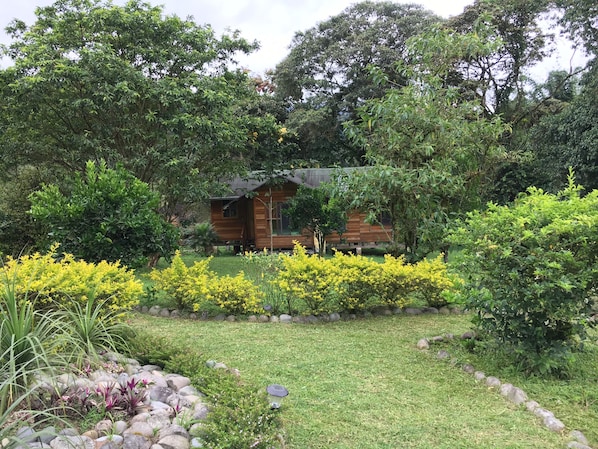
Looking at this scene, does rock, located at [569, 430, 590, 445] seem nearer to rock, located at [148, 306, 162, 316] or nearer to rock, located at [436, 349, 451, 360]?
rock, located at [436, 349, 451, 360]

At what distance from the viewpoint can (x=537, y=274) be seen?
11.7 ft

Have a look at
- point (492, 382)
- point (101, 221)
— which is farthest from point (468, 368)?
point (101, 221)

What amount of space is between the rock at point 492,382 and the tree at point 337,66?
57.2ft

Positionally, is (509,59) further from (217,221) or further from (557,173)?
(217,221)

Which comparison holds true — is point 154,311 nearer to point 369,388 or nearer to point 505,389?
point 369,388

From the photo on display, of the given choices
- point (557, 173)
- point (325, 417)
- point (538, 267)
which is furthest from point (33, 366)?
point (557, 173)

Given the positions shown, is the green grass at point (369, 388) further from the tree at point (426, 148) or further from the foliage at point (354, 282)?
the tree at point (426, 148)

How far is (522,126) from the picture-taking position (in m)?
20.3

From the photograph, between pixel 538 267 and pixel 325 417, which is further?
pixel 538 267

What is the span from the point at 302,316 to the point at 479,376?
2615 mm

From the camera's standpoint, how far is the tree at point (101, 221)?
662cm

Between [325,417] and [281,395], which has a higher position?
[281,395]

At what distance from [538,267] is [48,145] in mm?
10610

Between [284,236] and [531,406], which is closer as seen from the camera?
[531,406]
